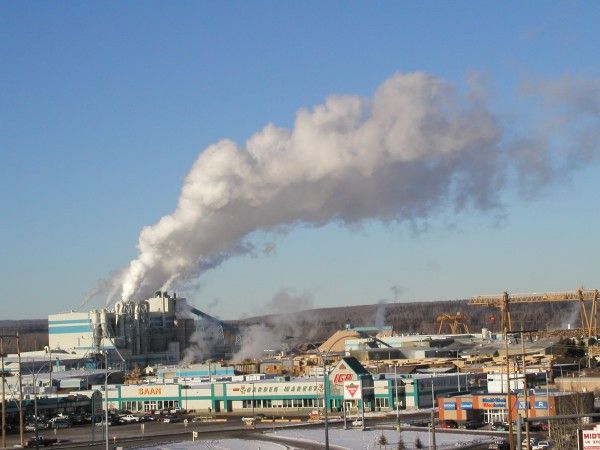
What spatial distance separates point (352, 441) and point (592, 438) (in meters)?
28.4

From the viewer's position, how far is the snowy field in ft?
165

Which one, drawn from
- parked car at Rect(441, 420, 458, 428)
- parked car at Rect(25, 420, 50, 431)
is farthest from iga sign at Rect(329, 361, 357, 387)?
parked car at Rect(25, 420, 50, 431)

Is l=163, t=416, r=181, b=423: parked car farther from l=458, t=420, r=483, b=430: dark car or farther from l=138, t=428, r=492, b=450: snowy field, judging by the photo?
l=458, t=420, r=483, b=430: dark car

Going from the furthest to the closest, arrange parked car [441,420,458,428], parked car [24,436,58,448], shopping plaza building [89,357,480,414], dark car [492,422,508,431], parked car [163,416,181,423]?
parked car [163,416,181,423]
shopping plaza building [89,357,480,414]
parked car [441,420,458,428]
parked car [24,436,58,448]
dark car [492,422,508,431]

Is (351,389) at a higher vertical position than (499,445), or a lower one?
higher

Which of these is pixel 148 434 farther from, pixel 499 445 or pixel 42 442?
Result: pixel 499 445

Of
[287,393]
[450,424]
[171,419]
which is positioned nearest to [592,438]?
[450,424]

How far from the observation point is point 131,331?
130875 millimetres

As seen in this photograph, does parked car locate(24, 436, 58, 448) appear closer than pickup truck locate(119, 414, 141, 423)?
Yes

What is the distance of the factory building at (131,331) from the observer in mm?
127938

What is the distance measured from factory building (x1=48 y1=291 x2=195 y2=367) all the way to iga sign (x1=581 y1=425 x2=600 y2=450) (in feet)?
337

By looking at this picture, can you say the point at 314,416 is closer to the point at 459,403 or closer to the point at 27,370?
the point at 459,403

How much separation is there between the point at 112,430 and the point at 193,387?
16644 mm

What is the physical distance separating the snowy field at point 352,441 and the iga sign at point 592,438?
23580 millimetres
